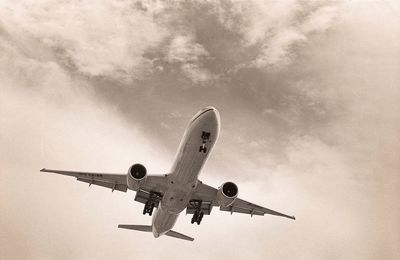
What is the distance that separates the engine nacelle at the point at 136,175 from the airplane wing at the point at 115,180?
135cm

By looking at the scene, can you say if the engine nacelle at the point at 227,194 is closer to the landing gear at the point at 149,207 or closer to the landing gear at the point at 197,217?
the landing gear at the point at 197,217

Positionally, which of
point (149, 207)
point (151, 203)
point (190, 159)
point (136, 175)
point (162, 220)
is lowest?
point (162, 220)

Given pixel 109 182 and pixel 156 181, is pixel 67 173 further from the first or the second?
pixel 156 181

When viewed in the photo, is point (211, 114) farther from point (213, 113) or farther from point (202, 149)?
point (202, 149)

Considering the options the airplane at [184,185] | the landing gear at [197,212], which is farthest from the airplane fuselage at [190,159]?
the landing gear at [197,212]

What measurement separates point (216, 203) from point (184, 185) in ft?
18.9

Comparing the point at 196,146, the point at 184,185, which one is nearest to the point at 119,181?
the point at 184,185

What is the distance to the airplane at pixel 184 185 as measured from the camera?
26062 mm

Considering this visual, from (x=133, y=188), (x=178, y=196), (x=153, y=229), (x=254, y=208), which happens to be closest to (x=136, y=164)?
(x=133, y=188)

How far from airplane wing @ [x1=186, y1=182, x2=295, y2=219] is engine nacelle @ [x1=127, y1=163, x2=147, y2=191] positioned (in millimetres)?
4800

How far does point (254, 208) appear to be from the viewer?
34938mm

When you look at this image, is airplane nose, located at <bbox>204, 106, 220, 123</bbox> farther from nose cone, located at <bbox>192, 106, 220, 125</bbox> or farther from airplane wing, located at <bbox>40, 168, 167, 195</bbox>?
airplane wing, located at <bbox>40, 168, 167, 195</bbox>

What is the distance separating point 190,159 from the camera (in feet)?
87.8

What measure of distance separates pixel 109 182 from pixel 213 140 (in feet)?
35.6
